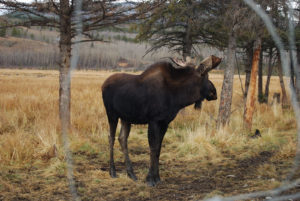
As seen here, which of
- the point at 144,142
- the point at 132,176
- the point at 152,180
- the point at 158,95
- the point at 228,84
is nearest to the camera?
the point at 158,95

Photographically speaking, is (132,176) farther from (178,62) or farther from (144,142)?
(144,142)

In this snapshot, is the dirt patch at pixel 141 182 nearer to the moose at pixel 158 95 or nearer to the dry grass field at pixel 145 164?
the dry grass field at pixel 145 164

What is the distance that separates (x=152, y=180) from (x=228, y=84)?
4679 millimetres

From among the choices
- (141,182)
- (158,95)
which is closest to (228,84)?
(158,95)

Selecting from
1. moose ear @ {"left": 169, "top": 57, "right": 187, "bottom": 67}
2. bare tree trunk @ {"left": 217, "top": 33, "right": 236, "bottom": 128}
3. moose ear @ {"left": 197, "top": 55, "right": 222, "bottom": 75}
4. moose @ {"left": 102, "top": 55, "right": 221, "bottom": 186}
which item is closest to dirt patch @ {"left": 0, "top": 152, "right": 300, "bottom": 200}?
moose @ {"left": 102, "top": 55, "right": 221, "bottom": 186}

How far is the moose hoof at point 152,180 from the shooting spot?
5.43 meters

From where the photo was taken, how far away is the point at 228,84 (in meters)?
9.23

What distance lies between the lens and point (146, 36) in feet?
44.5

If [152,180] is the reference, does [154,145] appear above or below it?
above

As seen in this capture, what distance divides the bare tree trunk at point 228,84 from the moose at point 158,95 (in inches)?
143

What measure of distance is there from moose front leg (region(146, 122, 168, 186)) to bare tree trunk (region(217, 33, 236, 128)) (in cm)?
415

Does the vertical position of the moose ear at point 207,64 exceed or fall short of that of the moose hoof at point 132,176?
it exceeds it

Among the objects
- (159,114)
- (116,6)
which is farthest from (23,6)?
(159,114)

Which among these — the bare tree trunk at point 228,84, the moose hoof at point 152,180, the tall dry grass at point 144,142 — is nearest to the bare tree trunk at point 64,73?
the tall dry grass at point 144,142
